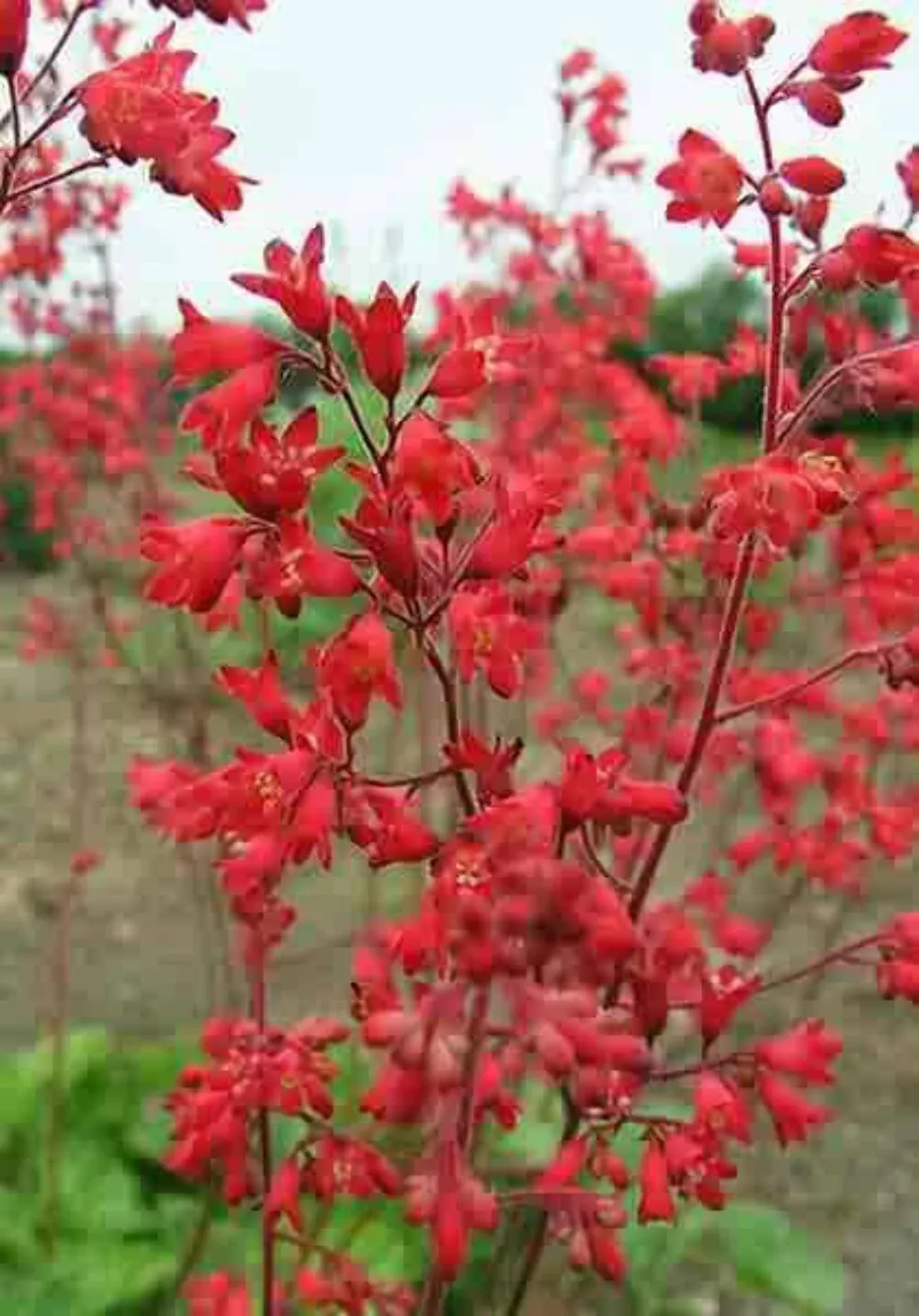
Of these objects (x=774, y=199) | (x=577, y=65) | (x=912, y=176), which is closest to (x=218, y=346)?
(x=774, y=199)

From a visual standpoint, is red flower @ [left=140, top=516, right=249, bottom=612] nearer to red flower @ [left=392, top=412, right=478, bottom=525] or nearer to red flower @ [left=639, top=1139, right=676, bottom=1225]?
red flower @ [left=392, top=412, right=478, bottom=525]

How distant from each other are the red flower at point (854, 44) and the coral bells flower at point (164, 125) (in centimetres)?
47

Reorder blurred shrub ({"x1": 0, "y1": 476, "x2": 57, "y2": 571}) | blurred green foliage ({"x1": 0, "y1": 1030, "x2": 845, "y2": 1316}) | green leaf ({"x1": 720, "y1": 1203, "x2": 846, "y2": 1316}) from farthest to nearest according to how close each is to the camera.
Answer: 1. blurred shrub ({"x1": 0, "y1": 476, "x2": 57, "y2": 571})
2. green leaf ({"x1": 720, "y1": 1203, "x2": 846, "y2": 1316})
3. blurred green foliage ({"x1": 0, "y1": 1030, "x2": 845, "y2": 1316})

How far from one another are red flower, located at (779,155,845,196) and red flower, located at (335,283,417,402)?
0.32 metres

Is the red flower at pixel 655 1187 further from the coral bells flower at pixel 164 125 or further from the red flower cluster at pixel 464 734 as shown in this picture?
the coral bells flower at pixel 164 125

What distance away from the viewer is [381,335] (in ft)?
3.76

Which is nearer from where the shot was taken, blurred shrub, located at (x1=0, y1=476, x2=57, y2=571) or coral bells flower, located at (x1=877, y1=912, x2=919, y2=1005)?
coral bells flower, located at (x1=877, y1=912, x2=919, y2=1005)

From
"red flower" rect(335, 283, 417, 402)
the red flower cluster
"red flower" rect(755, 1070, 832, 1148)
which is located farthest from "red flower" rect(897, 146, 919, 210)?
"red flower" rect(755, 1070, 832, 1148)

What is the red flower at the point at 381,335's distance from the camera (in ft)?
3.76

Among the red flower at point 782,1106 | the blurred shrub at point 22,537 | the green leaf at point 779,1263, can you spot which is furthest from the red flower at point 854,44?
the blurred shrub at point 22,537

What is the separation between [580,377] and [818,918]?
2133mm

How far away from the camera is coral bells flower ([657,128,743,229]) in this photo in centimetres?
127

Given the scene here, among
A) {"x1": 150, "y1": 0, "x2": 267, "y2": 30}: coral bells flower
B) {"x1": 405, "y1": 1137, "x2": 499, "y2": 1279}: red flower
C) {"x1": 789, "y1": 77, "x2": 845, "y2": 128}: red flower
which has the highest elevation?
{"x1": 150, "y1": 0, "x2": 267, "y2": 30}: coral bells flower

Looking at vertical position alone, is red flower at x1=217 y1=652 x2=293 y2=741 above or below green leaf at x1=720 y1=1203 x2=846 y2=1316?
above
